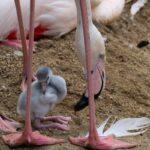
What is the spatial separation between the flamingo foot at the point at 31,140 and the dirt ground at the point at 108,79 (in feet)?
0.11

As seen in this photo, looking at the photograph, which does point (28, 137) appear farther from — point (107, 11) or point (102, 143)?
point (107, 11)

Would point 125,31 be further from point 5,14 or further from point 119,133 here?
point 119,133

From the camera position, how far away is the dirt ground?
3.88 meters

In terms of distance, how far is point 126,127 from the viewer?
3760 mm

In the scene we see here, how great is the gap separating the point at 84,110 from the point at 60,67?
2.01 feet

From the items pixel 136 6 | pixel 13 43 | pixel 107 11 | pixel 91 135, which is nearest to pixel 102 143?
pixel 91 135

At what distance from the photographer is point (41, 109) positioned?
140 inches

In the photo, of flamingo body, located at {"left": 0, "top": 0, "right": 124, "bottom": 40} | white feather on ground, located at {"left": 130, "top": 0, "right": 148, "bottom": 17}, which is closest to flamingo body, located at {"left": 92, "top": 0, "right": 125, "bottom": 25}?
flamingo body, located at {"left": 0, "top": 0, "right": 124, "bottom": 40}

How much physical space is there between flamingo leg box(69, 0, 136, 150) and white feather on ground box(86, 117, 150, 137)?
3.9 inches

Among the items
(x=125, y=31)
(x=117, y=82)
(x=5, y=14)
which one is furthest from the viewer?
(x=125, y=31)

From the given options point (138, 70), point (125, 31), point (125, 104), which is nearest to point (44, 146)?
point (125, 104)

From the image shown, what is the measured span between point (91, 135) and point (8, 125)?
1.91ft

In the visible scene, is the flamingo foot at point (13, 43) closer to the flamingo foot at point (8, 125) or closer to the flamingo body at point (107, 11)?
the flamingo body at point (107, 11)

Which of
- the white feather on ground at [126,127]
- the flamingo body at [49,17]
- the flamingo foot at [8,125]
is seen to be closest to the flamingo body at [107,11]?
the flamingo body at [49,17]
